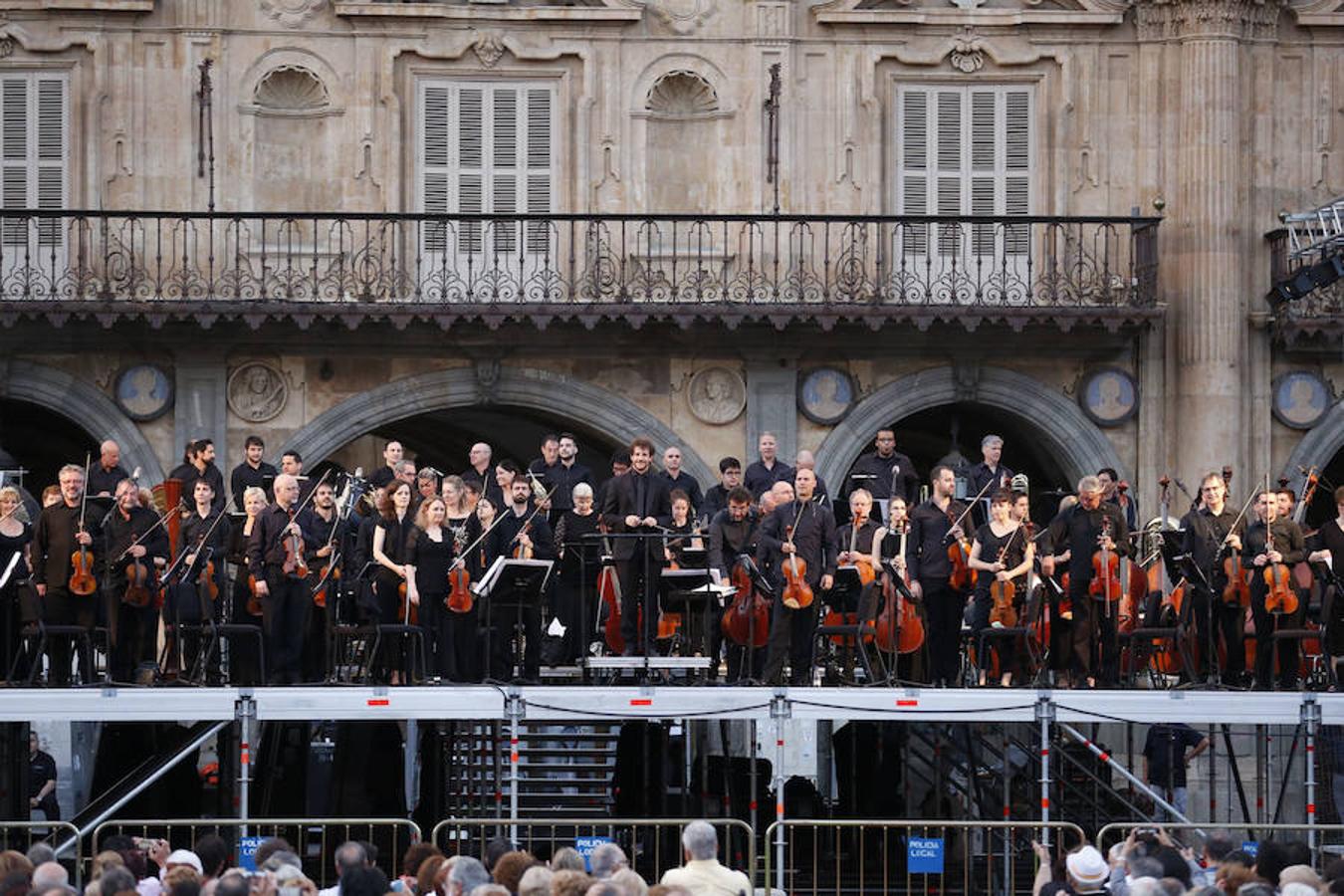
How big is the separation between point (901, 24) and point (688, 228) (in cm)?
295

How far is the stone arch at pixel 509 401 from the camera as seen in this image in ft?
104

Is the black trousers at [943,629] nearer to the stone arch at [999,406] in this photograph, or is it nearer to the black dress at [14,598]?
the black dress at [14,598]

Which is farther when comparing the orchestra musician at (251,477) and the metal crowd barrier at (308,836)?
the orchestra musician at (251,477)

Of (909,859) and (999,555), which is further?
(999,555)

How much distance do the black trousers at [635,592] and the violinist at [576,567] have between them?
30 centimetres

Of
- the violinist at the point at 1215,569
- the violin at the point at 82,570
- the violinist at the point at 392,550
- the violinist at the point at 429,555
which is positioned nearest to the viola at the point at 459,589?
the violinist at the point at 429,555

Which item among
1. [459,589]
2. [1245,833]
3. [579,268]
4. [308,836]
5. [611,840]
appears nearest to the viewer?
[459,589]

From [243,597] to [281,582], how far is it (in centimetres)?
49

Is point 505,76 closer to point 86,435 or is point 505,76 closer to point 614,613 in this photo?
point 86,435

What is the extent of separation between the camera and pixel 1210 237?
31578mm

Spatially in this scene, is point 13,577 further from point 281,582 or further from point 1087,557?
Result: point 1087,557

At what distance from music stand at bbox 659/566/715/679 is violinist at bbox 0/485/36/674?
14.9 feet

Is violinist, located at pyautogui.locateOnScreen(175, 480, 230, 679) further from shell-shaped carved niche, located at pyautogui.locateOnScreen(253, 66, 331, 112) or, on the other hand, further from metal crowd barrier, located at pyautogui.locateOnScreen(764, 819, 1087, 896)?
shell-shaped carved niche, located at pyautogui.locateOnScreen(253, 66, 331, 112)

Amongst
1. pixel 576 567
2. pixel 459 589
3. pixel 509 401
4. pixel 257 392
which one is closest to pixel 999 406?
pixel 509 401
